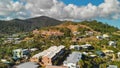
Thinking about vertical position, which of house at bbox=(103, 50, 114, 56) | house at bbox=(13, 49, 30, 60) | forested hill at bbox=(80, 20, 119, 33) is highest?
forested hill at bbox=(80, 20, 119, 33)

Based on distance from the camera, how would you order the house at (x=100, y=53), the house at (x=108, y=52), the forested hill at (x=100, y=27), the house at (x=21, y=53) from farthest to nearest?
the forested hill at (x=100, y=27), the house at (x=108, y=52), the house at (x=21, y=53), the house at (x=100, y=53)

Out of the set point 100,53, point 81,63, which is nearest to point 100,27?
point 100,53

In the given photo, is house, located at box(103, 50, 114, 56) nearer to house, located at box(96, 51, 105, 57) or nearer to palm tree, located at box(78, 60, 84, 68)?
house, located at box(96, 51, 105, 57)

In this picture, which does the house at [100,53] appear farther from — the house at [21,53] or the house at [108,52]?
the house at [21,53]

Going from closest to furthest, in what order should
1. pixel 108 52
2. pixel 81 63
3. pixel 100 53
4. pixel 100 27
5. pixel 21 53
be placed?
pixel 81 63 < pixel 100 53 < pixel 108 52 < pixel 21 53 < pixel 100 27

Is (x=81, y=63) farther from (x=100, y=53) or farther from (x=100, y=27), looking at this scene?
(x=100, y=27)

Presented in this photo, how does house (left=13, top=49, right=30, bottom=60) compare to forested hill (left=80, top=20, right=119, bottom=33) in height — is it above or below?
below

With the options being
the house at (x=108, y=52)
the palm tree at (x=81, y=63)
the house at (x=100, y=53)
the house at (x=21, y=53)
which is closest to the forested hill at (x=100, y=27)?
the house at (x=108, y=52)

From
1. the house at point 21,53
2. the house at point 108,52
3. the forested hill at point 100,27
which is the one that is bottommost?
the house at point 108,52

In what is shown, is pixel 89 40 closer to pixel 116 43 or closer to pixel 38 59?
pixel 116 43

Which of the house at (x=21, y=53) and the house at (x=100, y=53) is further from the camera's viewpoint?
the house at (x=21, y=53)

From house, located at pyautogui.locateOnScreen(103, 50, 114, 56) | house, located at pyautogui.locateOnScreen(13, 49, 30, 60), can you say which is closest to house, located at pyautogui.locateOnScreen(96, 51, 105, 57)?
house, located at pyautogui.locateOnScreen(103, 50, 114, 56)
